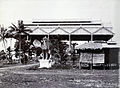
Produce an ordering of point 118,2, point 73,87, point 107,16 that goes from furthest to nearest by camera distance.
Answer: point 73,87 < point 107,16 < point 118,2

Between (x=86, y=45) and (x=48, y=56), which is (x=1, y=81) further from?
(x=48, y=56)

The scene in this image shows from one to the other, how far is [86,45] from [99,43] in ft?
2.50

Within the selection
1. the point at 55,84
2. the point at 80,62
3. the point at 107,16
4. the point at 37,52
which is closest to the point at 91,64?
the point at 80,62

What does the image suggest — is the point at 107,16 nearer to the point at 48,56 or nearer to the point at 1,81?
the point at 1,81

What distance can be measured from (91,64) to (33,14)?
407 cm

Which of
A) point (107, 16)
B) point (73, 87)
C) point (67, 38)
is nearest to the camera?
point (107, 16)

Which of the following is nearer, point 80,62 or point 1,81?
point 1,81

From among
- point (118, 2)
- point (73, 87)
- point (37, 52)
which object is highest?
point (118, 2)

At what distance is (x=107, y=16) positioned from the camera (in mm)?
3768

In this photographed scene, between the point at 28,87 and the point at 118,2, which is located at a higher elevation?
the point at 118,2

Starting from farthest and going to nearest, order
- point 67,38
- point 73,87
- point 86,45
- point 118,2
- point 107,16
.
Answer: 1. point 67,38
2. point 86,45
3. point 73,87
4. point 107,16
5. point 118,2

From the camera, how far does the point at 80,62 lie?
7992 millimetres

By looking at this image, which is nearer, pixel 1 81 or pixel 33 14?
pixel 33 14

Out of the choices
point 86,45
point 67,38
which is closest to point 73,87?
point 86,45
